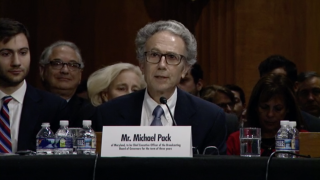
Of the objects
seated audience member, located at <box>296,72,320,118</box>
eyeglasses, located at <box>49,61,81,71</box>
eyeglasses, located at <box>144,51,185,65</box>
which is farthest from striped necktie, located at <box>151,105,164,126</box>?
seated audience member, located at <box>296,72,320,118</box>

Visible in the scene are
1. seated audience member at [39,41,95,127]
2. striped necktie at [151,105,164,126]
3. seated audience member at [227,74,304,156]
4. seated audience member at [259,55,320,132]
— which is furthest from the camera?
seated audience member at [259,55,320,132]

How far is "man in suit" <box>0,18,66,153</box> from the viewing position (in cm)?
402

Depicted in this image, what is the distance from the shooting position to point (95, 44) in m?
6.61

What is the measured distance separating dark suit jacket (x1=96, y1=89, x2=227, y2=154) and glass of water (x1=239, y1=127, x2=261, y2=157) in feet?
1.29

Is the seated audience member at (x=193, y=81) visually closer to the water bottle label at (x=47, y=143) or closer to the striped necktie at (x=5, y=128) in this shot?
the striped necktie at (x=5, y=128)

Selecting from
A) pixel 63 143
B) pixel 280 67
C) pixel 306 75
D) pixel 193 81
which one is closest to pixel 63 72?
pixel 193 81

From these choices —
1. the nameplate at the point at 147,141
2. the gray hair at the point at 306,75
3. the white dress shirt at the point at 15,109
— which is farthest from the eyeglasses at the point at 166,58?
the gray hair at the point at 306,75

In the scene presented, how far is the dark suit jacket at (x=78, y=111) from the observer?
4.52 meters

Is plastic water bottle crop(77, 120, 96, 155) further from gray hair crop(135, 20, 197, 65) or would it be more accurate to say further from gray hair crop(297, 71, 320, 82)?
gray hair crop(297, 71, 320, 82)

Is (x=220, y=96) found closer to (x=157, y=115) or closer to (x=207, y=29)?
(x=207, y=29)

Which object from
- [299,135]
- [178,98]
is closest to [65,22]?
[178,98]

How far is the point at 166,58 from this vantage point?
3.90 meters

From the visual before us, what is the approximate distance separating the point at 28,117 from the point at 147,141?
4.28 feet
